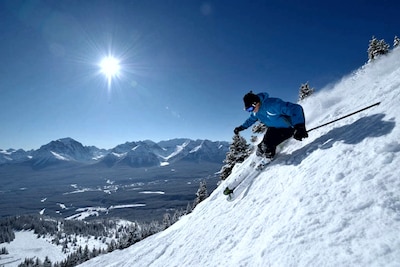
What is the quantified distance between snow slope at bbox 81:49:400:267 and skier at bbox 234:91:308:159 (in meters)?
0.59

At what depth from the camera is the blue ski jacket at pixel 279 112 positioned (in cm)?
793

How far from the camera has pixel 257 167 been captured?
355 inches

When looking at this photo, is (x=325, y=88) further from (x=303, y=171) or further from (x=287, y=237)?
(x=287, y=237)

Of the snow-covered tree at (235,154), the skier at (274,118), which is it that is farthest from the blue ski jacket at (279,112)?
the snow-covered tree at (235,154)

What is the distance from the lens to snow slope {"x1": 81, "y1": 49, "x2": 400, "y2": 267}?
3.38m

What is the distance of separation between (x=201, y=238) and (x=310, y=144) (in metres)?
4.76

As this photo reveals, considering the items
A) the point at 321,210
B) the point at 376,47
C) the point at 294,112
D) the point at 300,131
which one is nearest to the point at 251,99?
the point at 294,112

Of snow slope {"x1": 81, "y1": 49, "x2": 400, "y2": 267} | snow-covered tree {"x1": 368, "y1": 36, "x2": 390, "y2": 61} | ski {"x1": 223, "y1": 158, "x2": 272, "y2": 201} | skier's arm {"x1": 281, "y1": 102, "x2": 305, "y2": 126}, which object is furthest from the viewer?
snow-covered tree {"x1": 368, "y1": 36, "x2": 390, "y2": 61}

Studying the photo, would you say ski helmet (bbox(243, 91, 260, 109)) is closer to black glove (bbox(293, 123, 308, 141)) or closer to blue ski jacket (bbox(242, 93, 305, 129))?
blue ski jacket (bbox(242, 93, 305, 129))

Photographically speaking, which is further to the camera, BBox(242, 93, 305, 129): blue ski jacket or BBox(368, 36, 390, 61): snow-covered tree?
BBox(368, 36, 390, 61): snow-covered tree

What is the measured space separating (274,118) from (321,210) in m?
4.63

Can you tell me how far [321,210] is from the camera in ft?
14.1

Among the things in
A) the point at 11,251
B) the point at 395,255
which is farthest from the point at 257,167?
the point at 11,251

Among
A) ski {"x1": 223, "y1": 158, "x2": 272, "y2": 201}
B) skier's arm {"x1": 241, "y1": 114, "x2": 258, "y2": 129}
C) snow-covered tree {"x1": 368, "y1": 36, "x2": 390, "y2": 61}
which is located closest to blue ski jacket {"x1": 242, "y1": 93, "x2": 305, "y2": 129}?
skier's arm {"x1": 241, "y1": 114, "x2": 258, "y2": 129}
